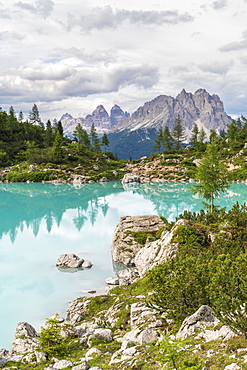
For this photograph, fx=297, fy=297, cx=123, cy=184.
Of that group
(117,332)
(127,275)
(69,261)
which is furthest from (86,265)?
(117,332)

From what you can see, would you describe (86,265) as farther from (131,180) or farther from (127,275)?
(131,180)

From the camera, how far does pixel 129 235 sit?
30969 mm

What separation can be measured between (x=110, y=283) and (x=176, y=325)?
12927mm

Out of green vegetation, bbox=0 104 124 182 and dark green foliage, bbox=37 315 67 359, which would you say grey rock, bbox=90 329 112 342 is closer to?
dark green foliage, bbox=37 315 67 359

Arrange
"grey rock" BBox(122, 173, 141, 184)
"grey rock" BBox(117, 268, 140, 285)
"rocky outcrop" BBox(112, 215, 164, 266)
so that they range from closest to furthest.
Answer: "grey rock" BBox(117, 268, 140, 285), "rocky outcrop" BBox(112, 215, 164, 266), "grey rock" BBox(122, 173, 141, 184)

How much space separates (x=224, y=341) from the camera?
8672mm

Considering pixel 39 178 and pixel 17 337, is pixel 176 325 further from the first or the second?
pixel 39 178

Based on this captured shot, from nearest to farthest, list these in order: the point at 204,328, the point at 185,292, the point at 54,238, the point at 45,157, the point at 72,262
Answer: the point at 204,328, the point at 185,292, the point at 72,262, the point at 54,238, the point at 45,157

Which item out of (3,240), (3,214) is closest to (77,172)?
(3,214)

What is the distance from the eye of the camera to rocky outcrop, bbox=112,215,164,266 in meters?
29.2

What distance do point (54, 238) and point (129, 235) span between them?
1275 centimetres

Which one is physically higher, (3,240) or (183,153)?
(183,153)

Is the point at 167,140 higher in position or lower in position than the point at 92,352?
higher

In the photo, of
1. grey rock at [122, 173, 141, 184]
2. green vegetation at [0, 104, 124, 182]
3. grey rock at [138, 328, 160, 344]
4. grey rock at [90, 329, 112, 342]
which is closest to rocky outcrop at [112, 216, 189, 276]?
grey rock at [90, 329, 112, 342]
